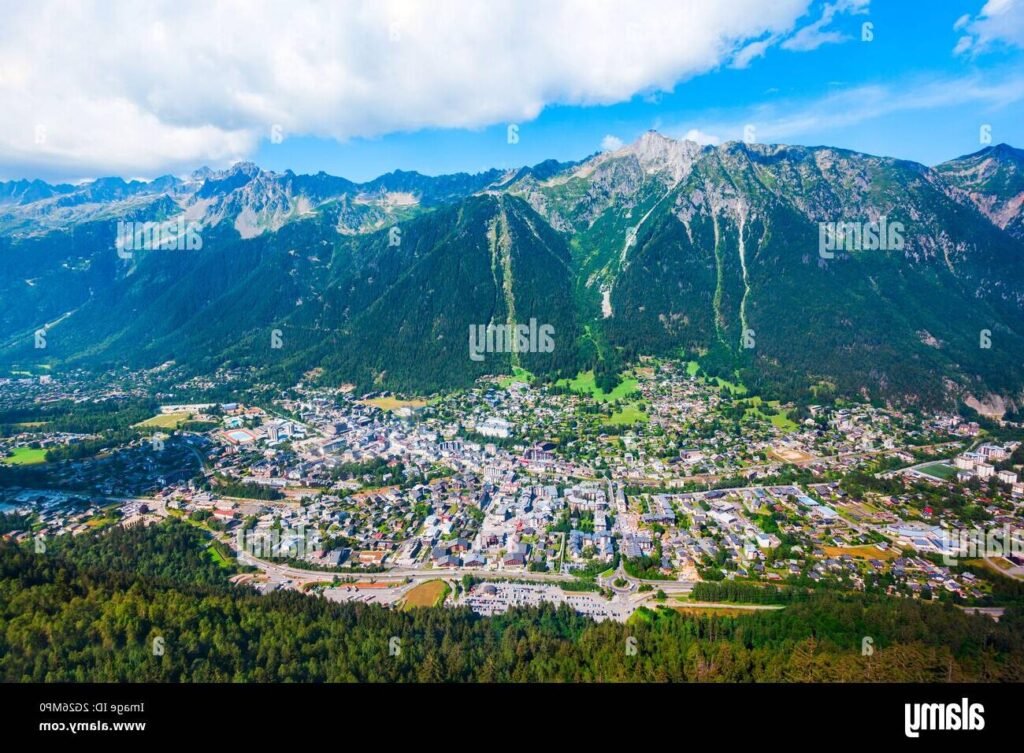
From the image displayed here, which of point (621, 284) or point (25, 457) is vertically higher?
point (621, 284)

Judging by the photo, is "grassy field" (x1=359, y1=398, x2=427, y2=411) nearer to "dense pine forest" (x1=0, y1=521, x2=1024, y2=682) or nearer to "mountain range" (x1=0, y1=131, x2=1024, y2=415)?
"mountain range" (x1=0, y1=131, x2=1024, y2=415)

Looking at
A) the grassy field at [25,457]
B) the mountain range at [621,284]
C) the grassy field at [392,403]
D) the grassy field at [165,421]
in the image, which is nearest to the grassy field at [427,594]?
the grassy field at [392,403]

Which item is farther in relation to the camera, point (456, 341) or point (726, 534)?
point (456, 341)

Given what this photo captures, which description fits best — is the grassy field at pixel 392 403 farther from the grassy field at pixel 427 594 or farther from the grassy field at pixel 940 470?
the grassy field at pixel 940 470

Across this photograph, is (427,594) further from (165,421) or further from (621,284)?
(621,284)

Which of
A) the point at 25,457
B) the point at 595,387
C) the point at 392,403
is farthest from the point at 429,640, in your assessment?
the point at 25,457

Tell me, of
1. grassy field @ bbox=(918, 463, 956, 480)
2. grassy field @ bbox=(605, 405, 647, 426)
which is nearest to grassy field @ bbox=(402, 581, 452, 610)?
grassy field @ bbox=(605, 405, 647, 426)
